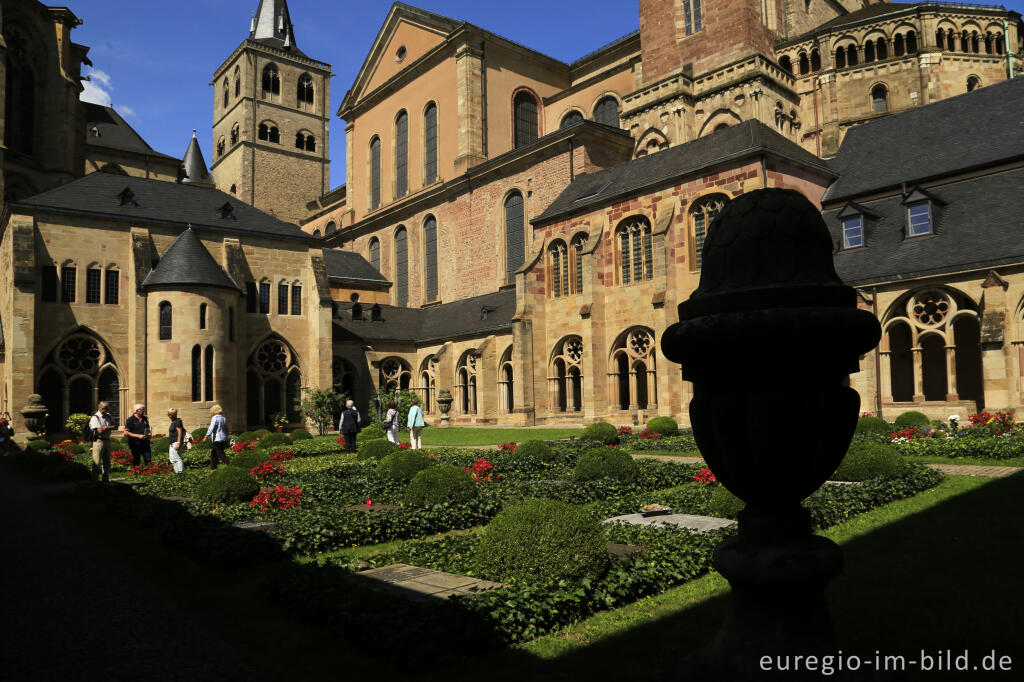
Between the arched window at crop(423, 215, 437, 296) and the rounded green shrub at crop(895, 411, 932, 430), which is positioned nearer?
the rounded green shrub at crop(895, 411, 932, 430)

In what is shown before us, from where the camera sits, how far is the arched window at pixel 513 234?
1523 inches

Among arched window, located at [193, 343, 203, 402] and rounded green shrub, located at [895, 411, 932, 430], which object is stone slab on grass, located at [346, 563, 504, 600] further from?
arched window, located at [193, 343, 203, 402]

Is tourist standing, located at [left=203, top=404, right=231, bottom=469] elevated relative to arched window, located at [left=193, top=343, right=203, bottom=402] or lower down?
lower down

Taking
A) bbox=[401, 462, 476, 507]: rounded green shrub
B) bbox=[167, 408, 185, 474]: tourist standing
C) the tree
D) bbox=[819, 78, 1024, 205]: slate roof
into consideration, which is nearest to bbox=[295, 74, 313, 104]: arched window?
the tree

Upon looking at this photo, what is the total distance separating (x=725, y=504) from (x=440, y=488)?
13.3 feet

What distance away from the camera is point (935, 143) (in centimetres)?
2656

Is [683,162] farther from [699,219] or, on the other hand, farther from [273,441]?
[273,441]

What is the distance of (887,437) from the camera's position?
16.5m

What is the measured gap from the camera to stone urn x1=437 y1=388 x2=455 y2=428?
114ft

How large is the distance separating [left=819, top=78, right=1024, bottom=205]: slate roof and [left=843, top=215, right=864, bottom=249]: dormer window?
6.43ft

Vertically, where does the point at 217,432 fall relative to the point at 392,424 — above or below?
above

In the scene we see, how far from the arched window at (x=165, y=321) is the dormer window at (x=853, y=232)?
27941 mm

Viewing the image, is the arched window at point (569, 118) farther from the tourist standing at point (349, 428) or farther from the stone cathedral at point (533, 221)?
the tourist standing at point (349, 428)

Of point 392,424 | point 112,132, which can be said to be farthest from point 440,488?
point 112,132
